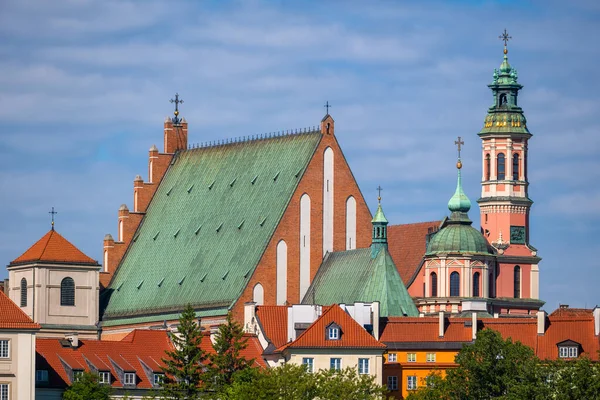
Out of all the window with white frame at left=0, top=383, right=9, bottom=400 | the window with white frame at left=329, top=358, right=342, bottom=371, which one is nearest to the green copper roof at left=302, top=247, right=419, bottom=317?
the window with white frame at left=329, top=358, right=342, bottom=371

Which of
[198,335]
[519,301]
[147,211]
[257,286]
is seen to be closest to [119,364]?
[198,335]

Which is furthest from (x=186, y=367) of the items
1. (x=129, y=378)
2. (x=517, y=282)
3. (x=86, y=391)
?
(x=517, y=282)

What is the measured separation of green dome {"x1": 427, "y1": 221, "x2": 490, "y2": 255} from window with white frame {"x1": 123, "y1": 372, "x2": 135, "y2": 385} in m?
54.4

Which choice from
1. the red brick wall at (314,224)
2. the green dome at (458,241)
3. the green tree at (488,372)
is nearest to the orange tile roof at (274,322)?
the red brick wall at (314,224)

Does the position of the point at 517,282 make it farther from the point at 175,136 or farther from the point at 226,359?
the point at 226,359

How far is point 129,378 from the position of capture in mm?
134625

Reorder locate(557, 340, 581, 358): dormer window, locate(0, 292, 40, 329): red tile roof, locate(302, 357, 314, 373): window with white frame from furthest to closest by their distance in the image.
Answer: locate(557, 340, 581, 358): dormer window < locate(302, 357, 314, 373): window with white frame < locate(0, 292, 40, 329): red tile roof

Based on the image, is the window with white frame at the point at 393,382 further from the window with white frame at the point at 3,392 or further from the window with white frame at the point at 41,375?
the window with white frame at the point at 3,392

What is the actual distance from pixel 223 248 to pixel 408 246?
37.4 meters

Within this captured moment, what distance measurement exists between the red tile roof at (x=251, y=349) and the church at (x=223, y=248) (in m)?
4.82

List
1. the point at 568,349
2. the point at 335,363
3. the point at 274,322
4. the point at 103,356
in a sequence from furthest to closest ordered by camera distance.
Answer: the point at 274,322, the point at 103,356, the point at 568,349, the point at 335,363

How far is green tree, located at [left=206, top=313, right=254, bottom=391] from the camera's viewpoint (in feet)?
426

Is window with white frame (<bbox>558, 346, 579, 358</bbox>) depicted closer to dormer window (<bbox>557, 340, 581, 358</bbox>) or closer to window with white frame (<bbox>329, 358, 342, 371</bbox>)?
dormer window (<bbox>557, 340, 581, 358</bbox>)

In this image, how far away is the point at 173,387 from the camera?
129 metres
